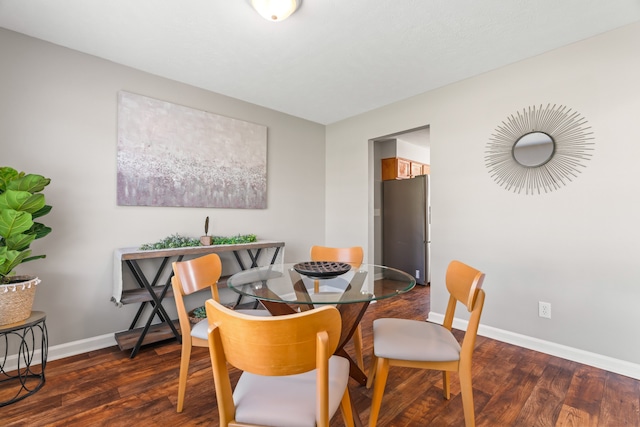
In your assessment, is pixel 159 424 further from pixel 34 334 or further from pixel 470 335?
pixel 470 335

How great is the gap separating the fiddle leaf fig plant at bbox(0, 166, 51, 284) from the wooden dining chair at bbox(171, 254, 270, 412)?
3.13 feet

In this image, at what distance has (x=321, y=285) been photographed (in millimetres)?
1775

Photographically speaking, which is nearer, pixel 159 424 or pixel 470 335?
pixel 470 335

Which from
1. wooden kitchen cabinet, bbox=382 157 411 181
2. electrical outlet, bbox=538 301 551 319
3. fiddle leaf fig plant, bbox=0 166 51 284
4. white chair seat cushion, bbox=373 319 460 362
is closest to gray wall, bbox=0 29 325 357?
fiddle leaf fig plant, bbox=0 166 51 284

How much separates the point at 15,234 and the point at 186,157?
57.6 inches

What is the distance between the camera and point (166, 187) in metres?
2.84

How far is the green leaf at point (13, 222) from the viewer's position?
5.63 feet

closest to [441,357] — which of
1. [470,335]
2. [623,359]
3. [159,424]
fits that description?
[470,335]

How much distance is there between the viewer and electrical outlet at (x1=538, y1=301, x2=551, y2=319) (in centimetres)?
242

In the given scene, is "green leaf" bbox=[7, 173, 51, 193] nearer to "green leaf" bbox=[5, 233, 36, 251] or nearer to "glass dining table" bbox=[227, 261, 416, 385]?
"green leaf" bbox=[5, 233, 36, 251]

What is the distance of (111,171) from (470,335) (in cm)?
296

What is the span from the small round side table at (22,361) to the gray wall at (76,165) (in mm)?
148

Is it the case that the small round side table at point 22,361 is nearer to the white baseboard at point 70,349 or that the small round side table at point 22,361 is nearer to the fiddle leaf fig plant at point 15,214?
the white baseboard at point 70,349

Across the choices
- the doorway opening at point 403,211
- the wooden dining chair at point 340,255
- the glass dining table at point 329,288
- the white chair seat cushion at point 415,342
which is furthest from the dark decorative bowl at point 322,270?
the doorway opening at point 403,211
